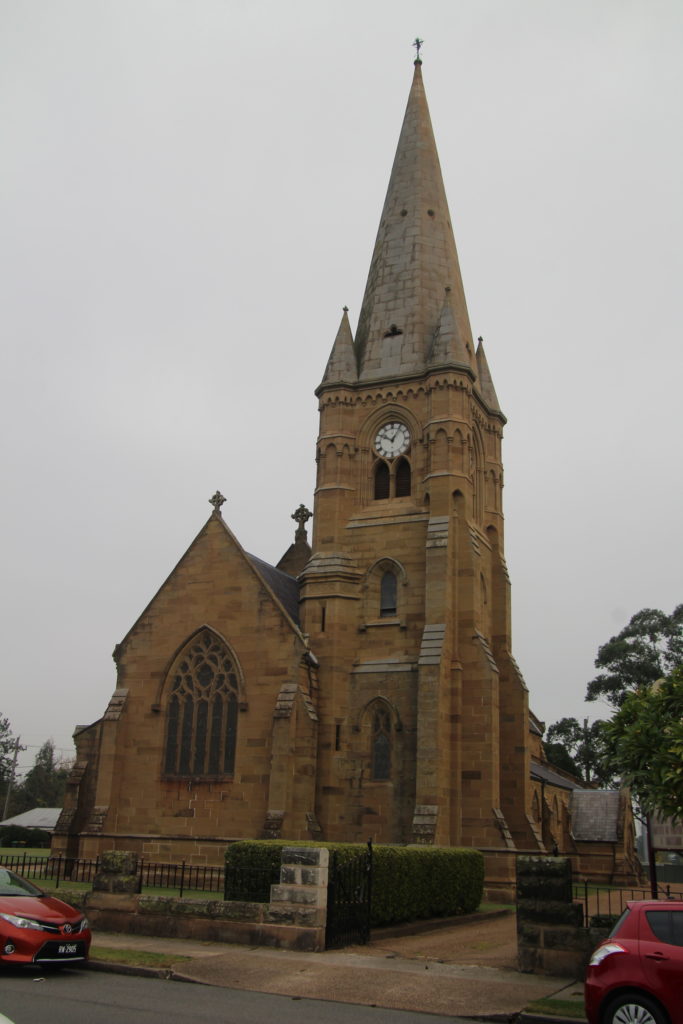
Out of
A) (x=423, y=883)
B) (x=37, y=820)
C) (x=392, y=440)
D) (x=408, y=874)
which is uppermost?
(x=392, y=440)

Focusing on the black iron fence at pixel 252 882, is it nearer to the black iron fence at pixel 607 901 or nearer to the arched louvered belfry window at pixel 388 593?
the black iron fence at pixel 607 901

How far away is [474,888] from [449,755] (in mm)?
5347

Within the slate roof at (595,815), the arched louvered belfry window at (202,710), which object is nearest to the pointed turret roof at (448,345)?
the arched louvered belfry window at (202,710)

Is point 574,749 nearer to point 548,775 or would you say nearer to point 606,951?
point 548,775

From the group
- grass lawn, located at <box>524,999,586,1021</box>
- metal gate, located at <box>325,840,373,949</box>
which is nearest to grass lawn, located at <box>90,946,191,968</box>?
metal gate, located at <box>325,840,373,949</box>

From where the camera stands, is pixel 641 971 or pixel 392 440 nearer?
pixel 641 971

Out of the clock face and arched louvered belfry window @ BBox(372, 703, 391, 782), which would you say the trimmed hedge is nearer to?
arched louvered belfry window @ BBox(372, 703, 391, 782)

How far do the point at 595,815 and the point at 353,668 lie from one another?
21.0m

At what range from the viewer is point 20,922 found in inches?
543

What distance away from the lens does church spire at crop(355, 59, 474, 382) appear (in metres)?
36.1

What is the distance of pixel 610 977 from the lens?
10.2 m

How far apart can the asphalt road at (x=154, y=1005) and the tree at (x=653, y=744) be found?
4257mm

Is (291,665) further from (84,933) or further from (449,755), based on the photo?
(84,933)

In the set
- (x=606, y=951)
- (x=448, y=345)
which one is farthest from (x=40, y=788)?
(x=606, y=951)
